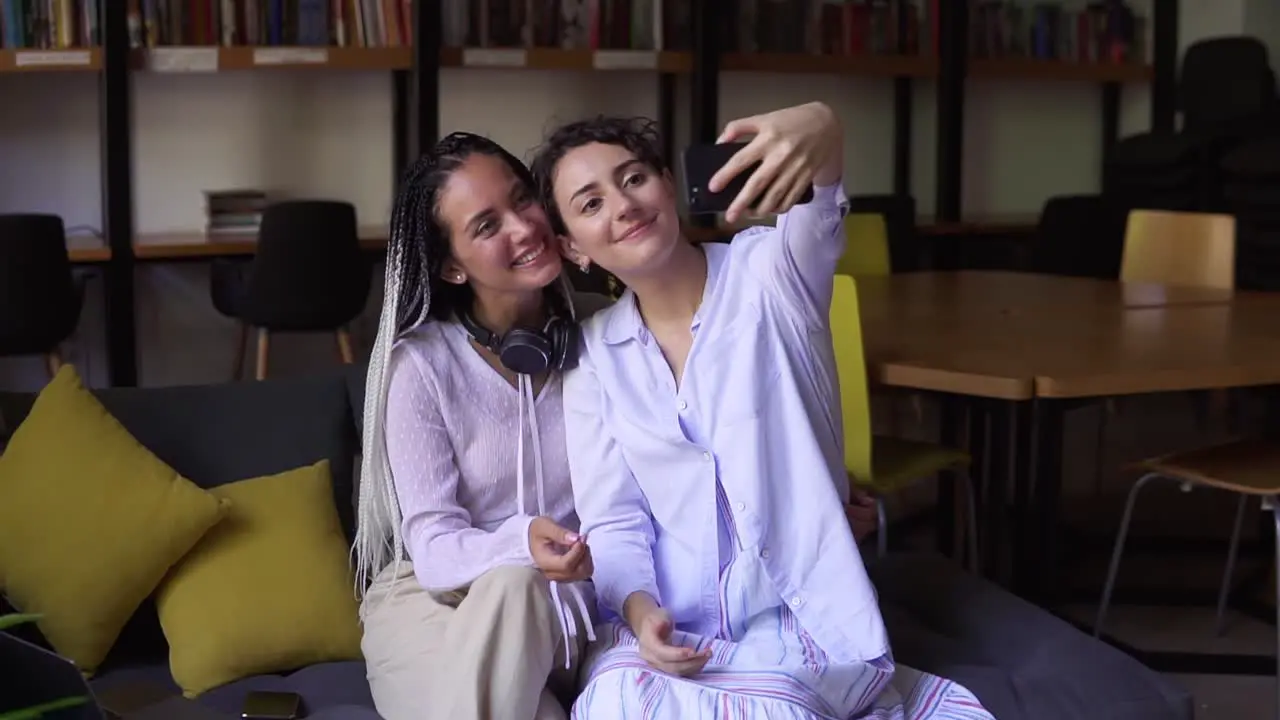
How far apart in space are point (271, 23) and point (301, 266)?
1.00 m

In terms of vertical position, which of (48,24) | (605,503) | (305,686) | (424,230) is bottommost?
(305,686)

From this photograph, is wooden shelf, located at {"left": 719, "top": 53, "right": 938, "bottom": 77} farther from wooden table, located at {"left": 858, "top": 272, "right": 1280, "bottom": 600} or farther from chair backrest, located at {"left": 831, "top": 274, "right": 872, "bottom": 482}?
chair backrest, located at {"left": 831, "top": 274, "right": 872, "bottom": 482}

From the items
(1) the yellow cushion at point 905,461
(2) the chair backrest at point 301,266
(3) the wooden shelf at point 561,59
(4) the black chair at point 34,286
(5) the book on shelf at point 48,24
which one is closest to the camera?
(1) the yellow cushion at point 905,461

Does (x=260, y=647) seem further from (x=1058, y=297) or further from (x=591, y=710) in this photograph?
(x=1058, y=297)

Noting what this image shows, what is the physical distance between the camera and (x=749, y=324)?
75.5 inches

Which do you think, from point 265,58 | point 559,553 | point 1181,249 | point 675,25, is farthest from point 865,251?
point 559,553

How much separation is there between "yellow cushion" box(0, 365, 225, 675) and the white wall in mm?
3237

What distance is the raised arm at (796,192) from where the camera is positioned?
1.78 m

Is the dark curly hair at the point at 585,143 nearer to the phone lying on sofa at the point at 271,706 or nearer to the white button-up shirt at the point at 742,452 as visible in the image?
the white button-up shirt at the point at 742,452

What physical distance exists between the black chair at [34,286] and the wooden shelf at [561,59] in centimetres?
157

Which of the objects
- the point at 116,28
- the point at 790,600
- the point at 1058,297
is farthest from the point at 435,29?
the point at 790,600

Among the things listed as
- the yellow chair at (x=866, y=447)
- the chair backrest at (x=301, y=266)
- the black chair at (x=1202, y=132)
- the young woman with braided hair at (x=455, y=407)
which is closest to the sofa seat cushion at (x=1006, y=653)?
the yellow chair at (x=866, y=447)

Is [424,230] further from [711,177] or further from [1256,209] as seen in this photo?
[1256,209]

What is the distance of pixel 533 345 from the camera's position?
2.02 meters
